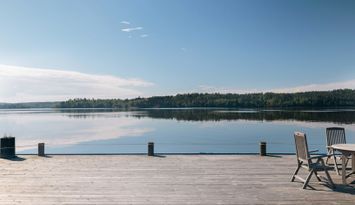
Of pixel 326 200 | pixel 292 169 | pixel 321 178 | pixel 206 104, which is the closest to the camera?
pixel 326 200

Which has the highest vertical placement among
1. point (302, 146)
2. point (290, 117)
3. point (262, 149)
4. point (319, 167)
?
point (302, 146)

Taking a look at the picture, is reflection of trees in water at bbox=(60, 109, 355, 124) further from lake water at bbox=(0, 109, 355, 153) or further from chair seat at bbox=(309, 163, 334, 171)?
chair seat at bbox=(309, 163, 334, 171)

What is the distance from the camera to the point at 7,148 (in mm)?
9648

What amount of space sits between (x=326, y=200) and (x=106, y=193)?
10.6 ft

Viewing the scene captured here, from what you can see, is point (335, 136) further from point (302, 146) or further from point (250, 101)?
point (250, 101)

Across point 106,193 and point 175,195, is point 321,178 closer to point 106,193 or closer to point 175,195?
point 175,195

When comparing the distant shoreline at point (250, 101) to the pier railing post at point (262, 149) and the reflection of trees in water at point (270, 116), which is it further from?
the pier railing post at point (262, 149)

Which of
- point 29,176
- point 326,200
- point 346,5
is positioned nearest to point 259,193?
point 326,200

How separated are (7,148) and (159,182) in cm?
529

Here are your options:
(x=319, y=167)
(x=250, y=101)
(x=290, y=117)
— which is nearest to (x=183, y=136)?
(x=319, y=167)

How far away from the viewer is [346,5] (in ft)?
53.6

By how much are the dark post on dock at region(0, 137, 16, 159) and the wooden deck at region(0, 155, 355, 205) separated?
2.47 feet

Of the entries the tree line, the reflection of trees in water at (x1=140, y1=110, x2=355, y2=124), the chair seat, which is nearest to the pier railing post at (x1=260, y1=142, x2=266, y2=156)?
the chair seat

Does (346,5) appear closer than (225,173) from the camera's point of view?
No
